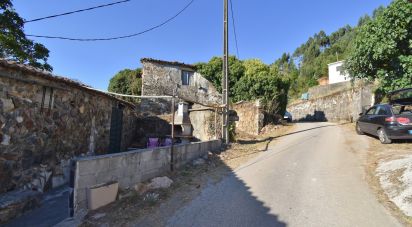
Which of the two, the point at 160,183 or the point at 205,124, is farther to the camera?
the point at 205,124

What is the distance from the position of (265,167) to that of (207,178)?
2081 millimetres

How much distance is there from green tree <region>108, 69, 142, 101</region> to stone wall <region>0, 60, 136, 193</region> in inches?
778

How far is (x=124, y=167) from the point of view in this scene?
6520 millimetres

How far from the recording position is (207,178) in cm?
807

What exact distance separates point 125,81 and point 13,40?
16498 mm

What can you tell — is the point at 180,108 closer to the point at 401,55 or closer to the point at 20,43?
the point at 20,43

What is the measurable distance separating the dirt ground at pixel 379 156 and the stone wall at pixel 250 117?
16.8ft

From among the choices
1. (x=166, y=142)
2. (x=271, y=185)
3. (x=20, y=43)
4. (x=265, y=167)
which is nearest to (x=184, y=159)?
(x=265, y=167)

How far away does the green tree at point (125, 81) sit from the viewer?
1146 inches

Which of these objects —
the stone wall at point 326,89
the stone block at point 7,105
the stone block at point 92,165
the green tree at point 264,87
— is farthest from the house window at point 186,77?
the stone block at point 92,165

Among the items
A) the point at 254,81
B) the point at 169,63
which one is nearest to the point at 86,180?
the point at 254,81

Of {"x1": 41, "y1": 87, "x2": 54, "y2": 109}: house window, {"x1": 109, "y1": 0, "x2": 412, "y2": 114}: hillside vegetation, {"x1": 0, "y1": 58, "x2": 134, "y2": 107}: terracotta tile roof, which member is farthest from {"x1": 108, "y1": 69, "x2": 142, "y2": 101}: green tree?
{"x1": 41, "y1": 87, "x2": 54, "y2": 109}: house window

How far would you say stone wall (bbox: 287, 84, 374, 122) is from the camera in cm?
2156

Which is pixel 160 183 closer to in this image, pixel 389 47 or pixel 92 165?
pixel 92 165
